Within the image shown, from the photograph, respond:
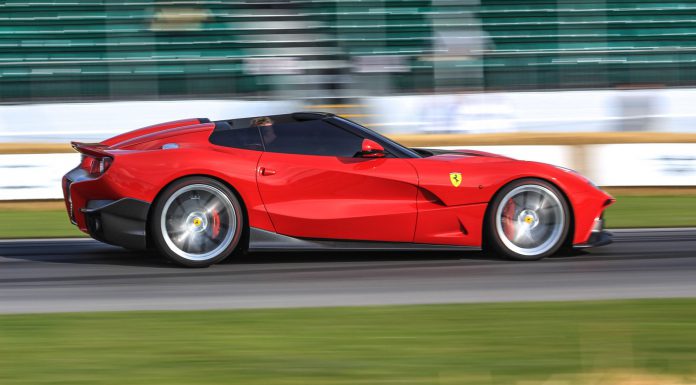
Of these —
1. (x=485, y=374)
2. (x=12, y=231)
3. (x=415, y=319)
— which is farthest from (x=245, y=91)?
(x=485, y=374)

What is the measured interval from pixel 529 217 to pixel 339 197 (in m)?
1.37

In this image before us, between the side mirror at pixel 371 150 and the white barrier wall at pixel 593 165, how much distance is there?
5.84 m

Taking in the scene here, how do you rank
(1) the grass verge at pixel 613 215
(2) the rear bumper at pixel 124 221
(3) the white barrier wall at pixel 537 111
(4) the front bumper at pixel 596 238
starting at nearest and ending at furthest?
(2) the rear bumper at pixel 124 221 < (4) the front bumper at pixel 596 238 < (1) the grass verge at pixel 613 215 < (3) the white barrier wall at pixel 537 111

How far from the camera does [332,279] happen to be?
6391 mm

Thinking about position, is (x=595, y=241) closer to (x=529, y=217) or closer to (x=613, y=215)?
(x=529, y=217)

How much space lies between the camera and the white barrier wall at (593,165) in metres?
12.0

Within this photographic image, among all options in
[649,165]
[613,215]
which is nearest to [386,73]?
[649,165]

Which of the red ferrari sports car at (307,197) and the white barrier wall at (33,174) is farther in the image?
the white barrier wall at (33,174)

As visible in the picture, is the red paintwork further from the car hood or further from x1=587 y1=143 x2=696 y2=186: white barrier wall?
x1=587 y1=143 x2=696 y2=186: white barrier wall

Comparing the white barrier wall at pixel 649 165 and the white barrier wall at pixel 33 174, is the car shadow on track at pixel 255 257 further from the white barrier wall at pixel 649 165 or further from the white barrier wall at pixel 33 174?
the white barrier wall at pixel 649 165

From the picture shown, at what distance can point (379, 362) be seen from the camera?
4.12 metres

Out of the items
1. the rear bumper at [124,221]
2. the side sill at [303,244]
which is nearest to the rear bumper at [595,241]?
the side sill at [303,244]

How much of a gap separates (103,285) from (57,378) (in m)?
2.42

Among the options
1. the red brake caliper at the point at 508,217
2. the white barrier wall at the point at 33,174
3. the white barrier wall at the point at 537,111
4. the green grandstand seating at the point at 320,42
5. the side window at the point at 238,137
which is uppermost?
A: the green grandstand seating at the point at 320,42
